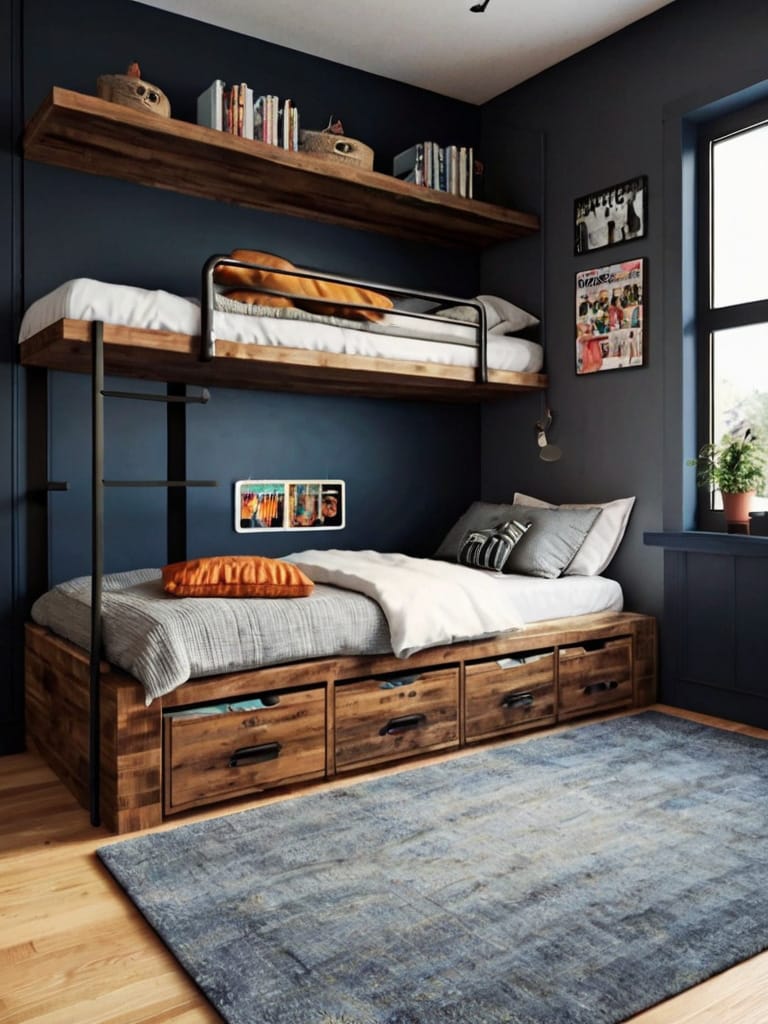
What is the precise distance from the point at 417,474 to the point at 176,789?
2175 mm

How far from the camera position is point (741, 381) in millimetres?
3264

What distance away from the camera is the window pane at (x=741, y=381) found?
3.19m

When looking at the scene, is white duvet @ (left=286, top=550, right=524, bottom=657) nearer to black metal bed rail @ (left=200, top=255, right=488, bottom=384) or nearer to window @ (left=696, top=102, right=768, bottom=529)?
black metal bed rail @ (left=200, top=255, right=488, bottom=384)

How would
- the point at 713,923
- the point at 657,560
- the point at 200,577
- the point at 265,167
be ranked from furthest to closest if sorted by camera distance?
the point at 657,560, the point at 265,167, the point at 200,577, the point at 713,923

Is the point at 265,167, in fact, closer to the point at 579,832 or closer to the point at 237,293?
the point at 237,293

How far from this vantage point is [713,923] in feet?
5.46

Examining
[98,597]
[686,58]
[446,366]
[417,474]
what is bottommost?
[98,597]

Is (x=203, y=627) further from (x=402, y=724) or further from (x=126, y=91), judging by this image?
(x=126, y=91)

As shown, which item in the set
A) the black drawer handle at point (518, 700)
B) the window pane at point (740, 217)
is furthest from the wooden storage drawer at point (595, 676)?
the window pane at point (740, 217)

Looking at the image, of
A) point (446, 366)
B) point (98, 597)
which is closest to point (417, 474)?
point (446, 366)

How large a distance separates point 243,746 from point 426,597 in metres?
0.74

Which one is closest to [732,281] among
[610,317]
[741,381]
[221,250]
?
[741,381]

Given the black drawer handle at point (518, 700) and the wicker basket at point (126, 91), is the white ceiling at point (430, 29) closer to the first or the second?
the wicker basket at point (126, 91)

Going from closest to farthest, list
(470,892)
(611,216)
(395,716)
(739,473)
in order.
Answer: (470,892) < (395,716) < (739,473) < (611,216)
